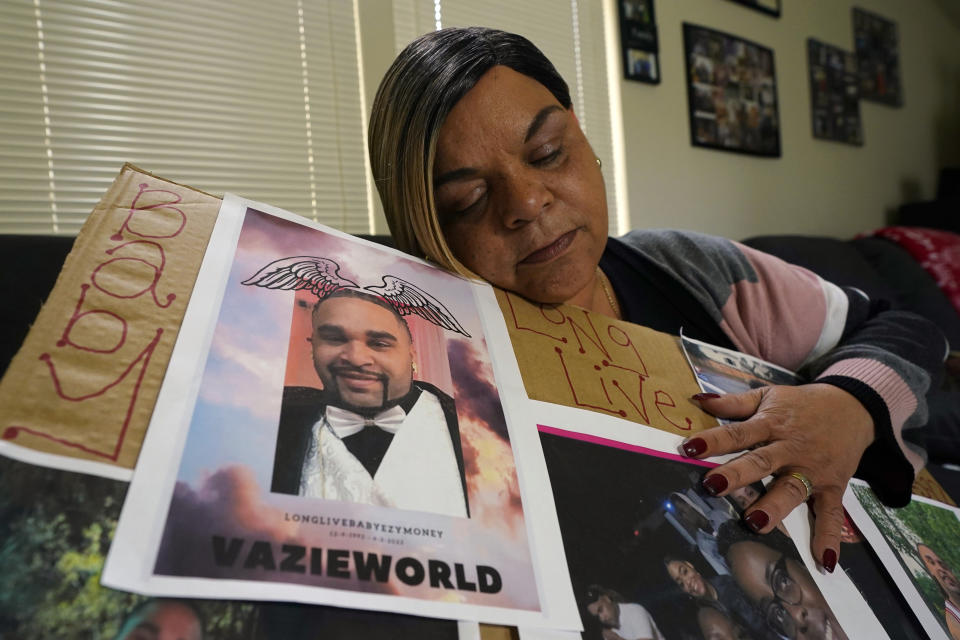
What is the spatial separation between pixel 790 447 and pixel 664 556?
8.3 inches

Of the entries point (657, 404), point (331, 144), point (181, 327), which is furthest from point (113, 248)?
point (331, 144)

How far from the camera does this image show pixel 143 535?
273 mm

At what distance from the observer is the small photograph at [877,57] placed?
292cm

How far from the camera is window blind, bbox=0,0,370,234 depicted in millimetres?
1290

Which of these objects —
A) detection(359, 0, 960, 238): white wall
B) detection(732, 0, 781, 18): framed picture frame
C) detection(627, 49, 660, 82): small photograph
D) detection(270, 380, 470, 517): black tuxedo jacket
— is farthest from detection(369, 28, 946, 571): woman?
detection(732, 0, 781, 18): framed picture frame

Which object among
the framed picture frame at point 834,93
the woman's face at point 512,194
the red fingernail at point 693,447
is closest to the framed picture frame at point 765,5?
the framed picture frame at point 834,93

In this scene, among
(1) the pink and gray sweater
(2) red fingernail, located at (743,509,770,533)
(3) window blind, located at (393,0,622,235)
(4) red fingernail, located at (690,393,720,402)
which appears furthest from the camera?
(3) window blind, located at (393,0,622,235)

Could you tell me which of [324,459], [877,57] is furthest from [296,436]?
[877,57]

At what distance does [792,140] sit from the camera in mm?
2572

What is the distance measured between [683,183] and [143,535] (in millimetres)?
2144

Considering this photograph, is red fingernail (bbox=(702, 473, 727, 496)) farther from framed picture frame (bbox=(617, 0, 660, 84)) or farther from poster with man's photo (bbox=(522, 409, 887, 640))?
framed picture frame (bbox=(617, 0, 660, 84))

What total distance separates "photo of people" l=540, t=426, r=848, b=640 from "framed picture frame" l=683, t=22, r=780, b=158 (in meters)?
1.97

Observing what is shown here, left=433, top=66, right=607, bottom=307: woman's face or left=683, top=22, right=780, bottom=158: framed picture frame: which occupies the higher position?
left=683, top=22, right=780, bottom=158: framed picture frame

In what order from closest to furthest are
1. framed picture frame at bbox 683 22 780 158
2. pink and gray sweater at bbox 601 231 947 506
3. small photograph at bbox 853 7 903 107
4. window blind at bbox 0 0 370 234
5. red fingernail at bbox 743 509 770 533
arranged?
red fingernail at bbox 743 509 770 533 → pink and gray sweater at bbox 601 231 947 506 → window blind at bbox 0 0 370 234 → framed picture frame at bbox 683 22 780 158 → small photograph at bbox 853 7 903 107
